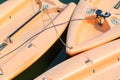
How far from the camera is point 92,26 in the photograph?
5.81 meters

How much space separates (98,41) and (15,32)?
67.6 inches

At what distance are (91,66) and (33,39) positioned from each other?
1.29 meters

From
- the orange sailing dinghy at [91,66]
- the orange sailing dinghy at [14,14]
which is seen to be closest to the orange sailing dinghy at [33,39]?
the orange sailing dinghy at [14,14]

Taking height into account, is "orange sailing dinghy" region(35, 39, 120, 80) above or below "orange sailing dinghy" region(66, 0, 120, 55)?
below

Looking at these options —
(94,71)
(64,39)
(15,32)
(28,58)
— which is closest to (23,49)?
(28,58)

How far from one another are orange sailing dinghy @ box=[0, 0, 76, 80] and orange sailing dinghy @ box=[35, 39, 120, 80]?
1.74 ft

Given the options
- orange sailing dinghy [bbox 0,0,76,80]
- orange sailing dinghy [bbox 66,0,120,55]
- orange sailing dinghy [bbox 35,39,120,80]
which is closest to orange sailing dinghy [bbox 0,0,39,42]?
orange sailing dinghy [bbox 0,0,76,80]

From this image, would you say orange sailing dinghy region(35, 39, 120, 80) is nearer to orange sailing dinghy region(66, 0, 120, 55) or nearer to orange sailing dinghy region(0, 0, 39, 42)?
orange sailing dinghy region(66, 0, 120, 55)

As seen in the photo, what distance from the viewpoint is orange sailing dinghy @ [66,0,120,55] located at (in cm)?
519

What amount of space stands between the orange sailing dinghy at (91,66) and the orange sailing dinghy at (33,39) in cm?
53

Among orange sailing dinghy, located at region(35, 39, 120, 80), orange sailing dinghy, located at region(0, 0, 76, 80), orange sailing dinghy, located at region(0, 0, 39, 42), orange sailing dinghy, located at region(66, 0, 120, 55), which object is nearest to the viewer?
orange sailing dinghy, located at region(35, 39, 120, 80)

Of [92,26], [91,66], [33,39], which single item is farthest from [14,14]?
[91,66]

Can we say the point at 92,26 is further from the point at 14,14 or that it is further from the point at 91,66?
the point at 14,14

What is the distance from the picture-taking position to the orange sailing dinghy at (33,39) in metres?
5.04
